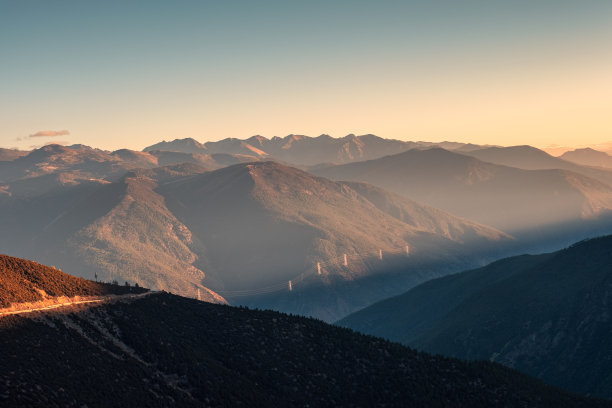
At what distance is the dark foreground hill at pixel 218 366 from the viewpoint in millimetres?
95875

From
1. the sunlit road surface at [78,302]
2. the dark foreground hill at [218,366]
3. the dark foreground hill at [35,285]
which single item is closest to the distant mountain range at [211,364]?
the dark foreground hill at [218,366]

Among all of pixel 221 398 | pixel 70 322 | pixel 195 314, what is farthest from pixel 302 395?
pixel 70 322

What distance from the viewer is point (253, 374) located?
121 m

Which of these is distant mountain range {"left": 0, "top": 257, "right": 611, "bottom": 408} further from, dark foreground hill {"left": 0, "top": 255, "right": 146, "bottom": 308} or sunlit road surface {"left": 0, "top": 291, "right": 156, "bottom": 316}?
sunlit road surface {"left": 0, "top": 291, "right": 156, "bottom": 316}

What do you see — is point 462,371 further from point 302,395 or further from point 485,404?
point 302,395

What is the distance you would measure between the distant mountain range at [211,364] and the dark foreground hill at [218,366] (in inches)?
9.3

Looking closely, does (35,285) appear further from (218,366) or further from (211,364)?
(218,366)

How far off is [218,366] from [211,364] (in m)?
1.50

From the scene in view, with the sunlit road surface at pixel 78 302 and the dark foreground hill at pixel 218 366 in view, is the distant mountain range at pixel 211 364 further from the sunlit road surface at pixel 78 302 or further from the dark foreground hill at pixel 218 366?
the sunlit road surface at pixel 78 302

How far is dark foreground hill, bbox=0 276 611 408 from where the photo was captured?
3775 inches

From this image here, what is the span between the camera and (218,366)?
119062 mm

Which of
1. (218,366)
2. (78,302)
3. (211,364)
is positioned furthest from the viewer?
(78,302)

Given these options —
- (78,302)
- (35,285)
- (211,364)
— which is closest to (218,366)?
(211,364)

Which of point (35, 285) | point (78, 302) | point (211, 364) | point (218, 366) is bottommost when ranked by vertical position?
point (218, 366)
